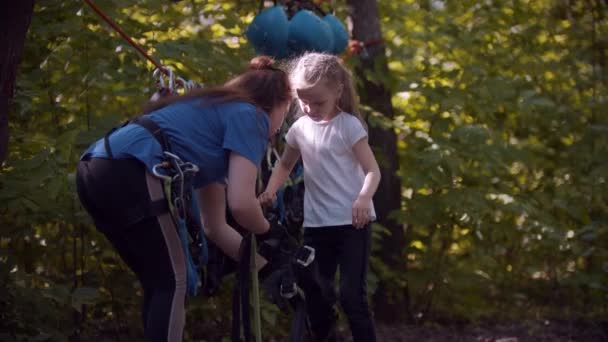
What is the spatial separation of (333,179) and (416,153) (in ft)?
6.07

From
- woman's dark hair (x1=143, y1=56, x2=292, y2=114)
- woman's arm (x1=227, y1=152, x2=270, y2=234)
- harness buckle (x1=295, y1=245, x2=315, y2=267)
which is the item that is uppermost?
woman's dark hair (x1=143, y1=56, x2=292, y2=114)

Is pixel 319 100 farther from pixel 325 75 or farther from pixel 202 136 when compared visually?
pixel 202 136

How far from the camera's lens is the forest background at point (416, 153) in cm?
421

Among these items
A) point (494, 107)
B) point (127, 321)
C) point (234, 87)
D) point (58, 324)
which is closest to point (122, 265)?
point (127, 321)

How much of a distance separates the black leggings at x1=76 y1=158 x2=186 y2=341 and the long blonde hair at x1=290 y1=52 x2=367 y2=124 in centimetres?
106

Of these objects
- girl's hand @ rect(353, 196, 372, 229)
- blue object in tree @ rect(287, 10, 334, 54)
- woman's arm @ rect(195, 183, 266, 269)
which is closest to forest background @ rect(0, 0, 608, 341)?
blue object in tree @ rect(287, 10, 334, 54)

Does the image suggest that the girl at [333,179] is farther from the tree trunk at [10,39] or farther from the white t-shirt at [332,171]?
the tree trunk at [10,39]

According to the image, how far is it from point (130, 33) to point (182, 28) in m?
0.51

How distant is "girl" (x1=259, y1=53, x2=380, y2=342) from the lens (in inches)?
152

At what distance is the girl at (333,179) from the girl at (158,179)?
745mm

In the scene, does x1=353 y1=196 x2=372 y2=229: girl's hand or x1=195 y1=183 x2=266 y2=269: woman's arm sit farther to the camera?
x1=353 y1=196 x2=372 y2=229: girl's hand

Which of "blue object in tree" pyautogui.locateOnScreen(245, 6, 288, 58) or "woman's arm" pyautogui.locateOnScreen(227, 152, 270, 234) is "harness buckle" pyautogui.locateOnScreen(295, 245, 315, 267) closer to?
"woman's arm" pyautogui.locateOnScreen(227, 152, 270, 234)

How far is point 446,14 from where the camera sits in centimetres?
597

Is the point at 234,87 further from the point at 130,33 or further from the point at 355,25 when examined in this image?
the point at 355,25
